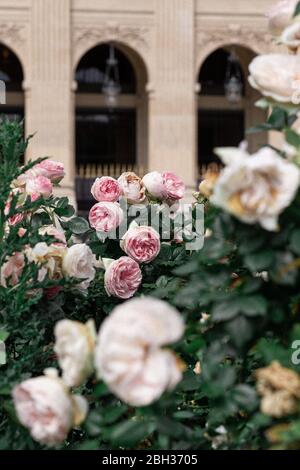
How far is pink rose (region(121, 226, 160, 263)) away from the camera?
3750 millimetres

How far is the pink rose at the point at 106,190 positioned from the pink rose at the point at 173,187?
0.27m

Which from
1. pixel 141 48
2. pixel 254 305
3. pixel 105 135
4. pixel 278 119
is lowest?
pixel 105 135

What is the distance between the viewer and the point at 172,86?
27.8 m

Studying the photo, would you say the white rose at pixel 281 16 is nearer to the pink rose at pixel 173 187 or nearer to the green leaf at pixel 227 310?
the green leaf at pixel 227 310

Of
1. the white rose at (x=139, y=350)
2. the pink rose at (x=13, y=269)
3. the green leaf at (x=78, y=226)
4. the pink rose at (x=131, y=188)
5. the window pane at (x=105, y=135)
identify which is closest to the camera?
the white rose at (x=139, y=350)

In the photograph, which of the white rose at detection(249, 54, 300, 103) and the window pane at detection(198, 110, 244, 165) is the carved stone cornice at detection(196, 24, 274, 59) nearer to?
the window pane at detection(198, 110, 244, 165)

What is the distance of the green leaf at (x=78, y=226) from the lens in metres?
3.89

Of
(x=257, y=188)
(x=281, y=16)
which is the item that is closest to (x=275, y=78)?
(x=281, y=16)

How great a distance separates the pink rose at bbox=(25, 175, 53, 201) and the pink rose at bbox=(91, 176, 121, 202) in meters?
0.41

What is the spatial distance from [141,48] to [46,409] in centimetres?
2643

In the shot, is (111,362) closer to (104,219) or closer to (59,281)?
(59,281)

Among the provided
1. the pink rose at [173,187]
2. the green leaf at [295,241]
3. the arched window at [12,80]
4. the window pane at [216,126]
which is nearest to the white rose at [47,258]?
the green leaf at [295,241]

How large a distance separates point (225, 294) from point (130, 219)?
7.03 ft

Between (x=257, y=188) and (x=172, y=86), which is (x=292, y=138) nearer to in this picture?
(x=257, y=188)
